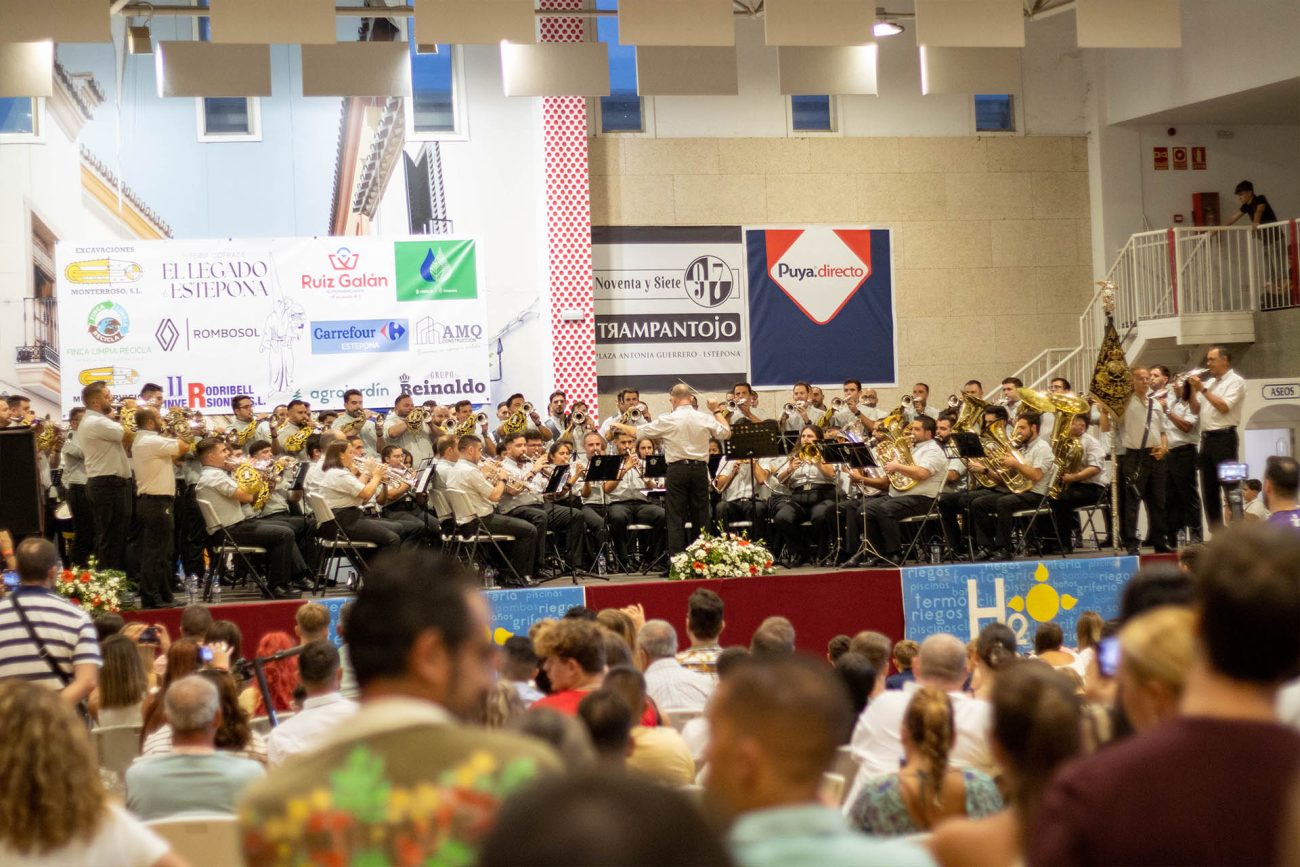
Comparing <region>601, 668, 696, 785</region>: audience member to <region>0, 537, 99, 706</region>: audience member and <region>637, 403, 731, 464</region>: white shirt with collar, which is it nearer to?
<region>0, 537, 99, 706</region>: audience member

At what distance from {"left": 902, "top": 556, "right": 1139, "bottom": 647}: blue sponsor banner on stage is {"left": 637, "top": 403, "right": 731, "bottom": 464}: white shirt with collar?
2.02m

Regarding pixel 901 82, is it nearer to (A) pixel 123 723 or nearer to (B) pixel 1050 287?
(B) pixel 1050 287

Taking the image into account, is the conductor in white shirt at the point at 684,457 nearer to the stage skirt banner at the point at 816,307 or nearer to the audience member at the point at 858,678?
the stage skirt banner at the point at 816,307

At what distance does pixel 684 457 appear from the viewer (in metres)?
12.3

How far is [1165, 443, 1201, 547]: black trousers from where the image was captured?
12.7 metres

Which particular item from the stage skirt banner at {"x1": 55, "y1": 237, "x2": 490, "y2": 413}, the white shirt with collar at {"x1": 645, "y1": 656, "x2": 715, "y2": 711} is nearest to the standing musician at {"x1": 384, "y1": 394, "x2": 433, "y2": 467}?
the stage skirt banner at {"x1": 55, "y1": 237, "x2": 490, "y2": 413}

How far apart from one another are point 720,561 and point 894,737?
22.6ft

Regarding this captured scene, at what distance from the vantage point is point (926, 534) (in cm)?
1370

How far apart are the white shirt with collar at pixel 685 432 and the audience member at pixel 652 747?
777 centimetres

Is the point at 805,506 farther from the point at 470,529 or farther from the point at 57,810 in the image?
the point at 57,810

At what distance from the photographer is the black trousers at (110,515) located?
11023 millimetres

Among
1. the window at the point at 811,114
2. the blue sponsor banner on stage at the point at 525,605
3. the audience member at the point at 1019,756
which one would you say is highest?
the window at the point at 811,114

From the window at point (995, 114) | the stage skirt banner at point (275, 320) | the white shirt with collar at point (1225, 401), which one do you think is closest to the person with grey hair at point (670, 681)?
the white shirt with collar at point (1225, 401)

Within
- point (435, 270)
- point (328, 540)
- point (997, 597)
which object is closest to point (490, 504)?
point (328, 540)
